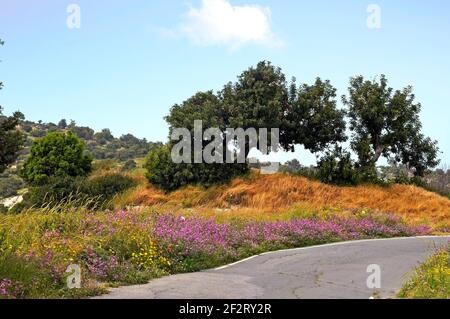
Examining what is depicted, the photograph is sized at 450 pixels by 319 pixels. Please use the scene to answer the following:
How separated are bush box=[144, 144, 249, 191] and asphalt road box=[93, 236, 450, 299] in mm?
17588

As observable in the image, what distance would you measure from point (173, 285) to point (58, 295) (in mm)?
2513

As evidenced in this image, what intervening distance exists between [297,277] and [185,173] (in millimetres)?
23065

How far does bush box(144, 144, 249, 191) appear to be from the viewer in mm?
36000

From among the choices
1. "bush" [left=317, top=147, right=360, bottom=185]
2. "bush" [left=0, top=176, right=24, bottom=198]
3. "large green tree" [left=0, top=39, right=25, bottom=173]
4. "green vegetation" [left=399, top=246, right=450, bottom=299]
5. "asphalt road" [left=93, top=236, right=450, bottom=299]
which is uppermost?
"large green tree" [left=0, top=39, right=25, bottom=173]

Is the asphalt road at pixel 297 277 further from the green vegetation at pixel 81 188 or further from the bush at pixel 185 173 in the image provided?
the green vegetation at pixel 81 188

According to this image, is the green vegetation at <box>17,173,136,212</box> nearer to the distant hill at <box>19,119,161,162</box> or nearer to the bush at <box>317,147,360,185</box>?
the bush at <box>317,147,360,185</box>

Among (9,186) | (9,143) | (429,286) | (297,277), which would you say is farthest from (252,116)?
(9,186)

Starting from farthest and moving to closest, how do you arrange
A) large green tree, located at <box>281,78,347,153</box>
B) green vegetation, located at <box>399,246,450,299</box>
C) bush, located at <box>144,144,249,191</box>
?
1. large green tree, located at <box>281,78,347,153</box>
2. bush, located at <box>144,144,249,191</box>
3. green vegetation, located at <box>399,246,450,299</box>

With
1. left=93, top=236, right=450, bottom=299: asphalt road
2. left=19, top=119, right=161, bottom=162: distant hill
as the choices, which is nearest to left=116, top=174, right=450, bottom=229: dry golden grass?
left=93, top=236, right=450, bottom=299: asphalt road

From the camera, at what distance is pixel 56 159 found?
1609 inches

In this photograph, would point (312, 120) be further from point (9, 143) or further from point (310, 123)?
point (9, 143)

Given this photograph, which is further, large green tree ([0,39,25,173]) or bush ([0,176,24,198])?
bush ([0,176,24,198])

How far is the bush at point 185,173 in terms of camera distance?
36.0 m
